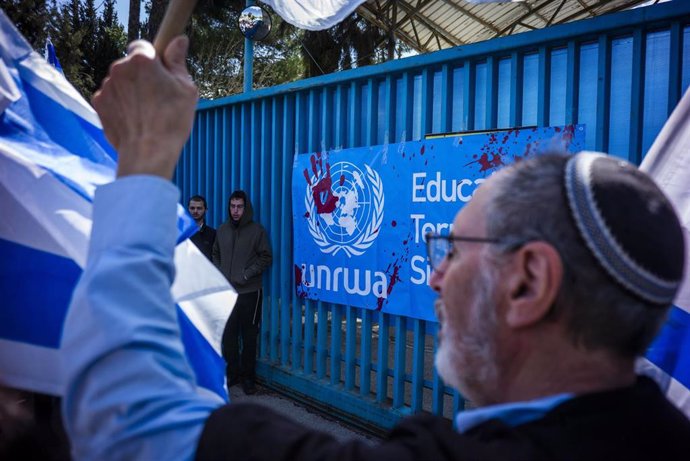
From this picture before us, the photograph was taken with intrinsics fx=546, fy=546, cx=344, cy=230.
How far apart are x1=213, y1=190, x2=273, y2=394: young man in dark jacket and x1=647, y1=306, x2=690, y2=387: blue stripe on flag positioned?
3.84 meters

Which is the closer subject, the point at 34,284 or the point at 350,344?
the point at 34,284

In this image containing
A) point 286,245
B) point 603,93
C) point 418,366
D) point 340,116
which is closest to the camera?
point 603,93

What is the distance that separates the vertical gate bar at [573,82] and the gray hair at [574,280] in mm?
2625

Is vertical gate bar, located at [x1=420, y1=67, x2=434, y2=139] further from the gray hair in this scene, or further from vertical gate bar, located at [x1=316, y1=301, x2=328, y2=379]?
the gray hair

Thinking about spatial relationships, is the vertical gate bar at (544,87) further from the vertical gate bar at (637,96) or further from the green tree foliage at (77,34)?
the green tree foliage at (77,34)

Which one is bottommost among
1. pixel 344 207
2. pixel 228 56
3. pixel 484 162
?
pixel 344 207

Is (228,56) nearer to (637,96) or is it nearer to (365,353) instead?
(365,353)

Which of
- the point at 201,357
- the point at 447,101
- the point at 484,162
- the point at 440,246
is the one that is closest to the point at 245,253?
the point at 447,101

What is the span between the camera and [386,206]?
4.09 metres

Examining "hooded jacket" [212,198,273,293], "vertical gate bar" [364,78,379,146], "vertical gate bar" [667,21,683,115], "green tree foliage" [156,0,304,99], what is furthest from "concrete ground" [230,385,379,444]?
"green tree foliage" [156,0,304,99]

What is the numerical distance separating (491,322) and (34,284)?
1112mm

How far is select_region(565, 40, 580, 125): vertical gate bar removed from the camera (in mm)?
3277

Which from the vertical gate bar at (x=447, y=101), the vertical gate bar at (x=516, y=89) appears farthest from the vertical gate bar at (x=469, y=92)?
the vertical gate bar at (x=516, y=89)

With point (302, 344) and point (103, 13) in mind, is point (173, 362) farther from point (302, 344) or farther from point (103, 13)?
point (103, 13)
